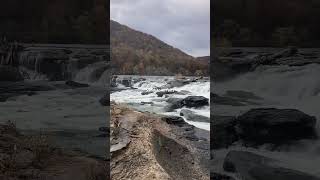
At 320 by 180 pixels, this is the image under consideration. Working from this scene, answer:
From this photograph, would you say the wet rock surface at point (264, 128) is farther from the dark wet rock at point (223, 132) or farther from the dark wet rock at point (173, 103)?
the dark wet rock at point (173, 103)

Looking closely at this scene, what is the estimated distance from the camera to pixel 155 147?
Result: 21.5ft

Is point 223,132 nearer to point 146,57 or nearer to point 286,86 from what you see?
point 286,86

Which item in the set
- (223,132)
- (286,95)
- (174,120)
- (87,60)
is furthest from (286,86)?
(174,120)

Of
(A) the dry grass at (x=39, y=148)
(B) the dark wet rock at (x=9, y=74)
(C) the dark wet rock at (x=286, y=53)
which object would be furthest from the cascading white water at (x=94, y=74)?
(C) the dark wet rock at (x=286, y=53)

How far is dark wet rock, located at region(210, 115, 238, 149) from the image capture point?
4.41 metres

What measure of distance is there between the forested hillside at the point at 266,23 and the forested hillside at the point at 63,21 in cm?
121

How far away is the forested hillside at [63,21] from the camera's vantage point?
Result: 4.45m

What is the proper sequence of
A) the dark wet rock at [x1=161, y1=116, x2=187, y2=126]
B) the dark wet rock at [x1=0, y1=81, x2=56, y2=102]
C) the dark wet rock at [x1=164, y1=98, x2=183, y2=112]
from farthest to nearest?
1. the dark wet rock at [x1=161, y1=116, x2=187, y2=126]
2. the dark wet rock at [x1=164, y1=98, x2=183, y2=112]
3. the dark wet rock at [x1=0, y1=81, x2=56, y2=102]

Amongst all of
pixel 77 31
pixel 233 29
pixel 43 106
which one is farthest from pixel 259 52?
pixel 43 106

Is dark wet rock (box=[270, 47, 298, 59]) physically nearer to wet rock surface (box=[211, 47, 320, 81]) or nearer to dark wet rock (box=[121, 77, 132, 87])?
wet rock surface (box=[211, 47, 320, 81])

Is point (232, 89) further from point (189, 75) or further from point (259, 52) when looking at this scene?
point (189, 75)

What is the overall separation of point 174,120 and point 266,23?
7.82ft

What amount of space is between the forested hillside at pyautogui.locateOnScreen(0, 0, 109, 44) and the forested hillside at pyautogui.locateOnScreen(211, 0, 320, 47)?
1.21m

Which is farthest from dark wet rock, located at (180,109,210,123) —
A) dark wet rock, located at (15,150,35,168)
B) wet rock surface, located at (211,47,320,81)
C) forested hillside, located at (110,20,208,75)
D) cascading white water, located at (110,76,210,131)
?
dark wet rock, located at (15,150,35,168)
